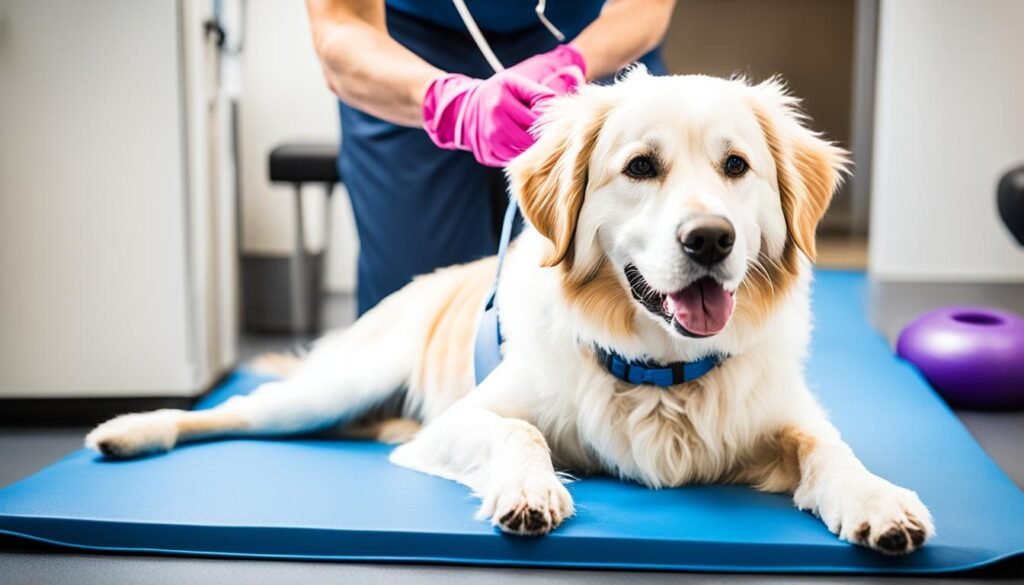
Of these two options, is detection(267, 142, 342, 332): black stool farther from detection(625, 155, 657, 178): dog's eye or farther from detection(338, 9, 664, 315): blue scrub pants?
detection(625, 155, 657, 178): dog's eye

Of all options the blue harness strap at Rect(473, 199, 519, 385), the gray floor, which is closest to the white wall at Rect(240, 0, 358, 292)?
the blue harness strap at Rect(473, 199, 519, 385)

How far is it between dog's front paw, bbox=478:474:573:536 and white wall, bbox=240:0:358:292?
3003 mm

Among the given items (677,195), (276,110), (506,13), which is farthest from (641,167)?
(276,110)

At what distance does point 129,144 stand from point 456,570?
1717 millimetres

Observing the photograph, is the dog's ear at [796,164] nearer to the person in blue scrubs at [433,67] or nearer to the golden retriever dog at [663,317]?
the golden retriever dog at [663,317]

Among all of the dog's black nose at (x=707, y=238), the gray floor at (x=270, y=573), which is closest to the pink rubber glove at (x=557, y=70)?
the dog's black nose at (x=707, y=238)

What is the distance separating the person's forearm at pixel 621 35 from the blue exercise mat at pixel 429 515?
106 centimetres

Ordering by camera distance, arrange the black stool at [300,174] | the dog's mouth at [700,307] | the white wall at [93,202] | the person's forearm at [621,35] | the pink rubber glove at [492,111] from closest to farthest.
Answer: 1. the dog's mouth at [700,307]
2. the pink rubber glove at [492,111]
3. the person's forearm at [621,35]
4. the white wall at [93,202]
5. the black stool at [300,174]

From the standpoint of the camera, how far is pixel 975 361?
325 centimetres

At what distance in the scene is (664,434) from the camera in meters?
2.14

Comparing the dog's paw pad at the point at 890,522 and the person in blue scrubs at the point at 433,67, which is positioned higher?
the person in blue scrubs at the point at 433,67

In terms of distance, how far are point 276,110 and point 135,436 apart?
8.70 feet

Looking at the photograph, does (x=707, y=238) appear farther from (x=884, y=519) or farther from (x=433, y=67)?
(x=433, y=67)

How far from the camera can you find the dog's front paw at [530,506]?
6.29ft
